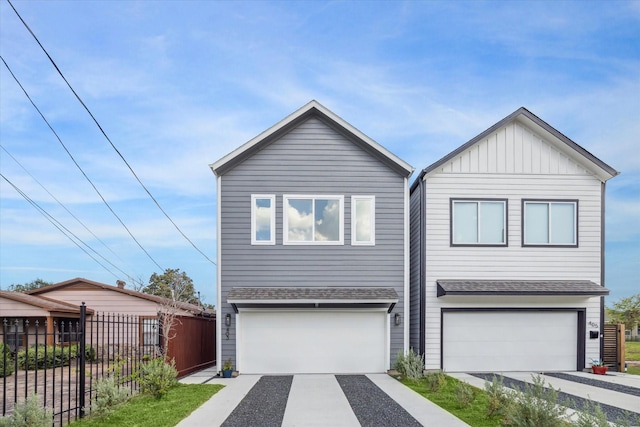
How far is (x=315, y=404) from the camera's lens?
10852mm

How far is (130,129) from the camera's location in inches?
776

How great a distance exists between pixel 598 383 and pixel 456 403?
5.80 meters

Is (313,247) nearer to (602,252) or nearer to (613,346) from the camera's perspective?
(602,252)

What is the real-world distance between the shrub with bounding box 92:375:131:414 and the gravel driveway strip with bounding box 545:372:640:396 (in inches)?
441

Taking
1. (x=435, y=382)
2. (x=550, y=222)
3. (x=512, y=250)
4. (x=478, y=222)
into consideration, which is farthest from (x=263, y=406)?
(x=550, y=222)

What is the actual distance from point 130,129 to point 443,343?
13.1 metres

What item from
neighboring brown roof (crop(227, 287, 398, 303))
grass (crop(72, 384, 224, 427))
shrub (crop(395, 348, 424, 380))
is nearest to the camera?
grass (crop(72, 384, 224, 427))

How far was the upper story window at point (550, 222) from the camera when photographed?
16906mm

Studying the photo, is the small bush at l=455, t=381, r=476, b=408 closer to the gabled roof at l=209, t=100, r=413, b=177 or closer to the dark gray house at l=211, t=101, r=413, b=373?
the dark gray house at l=211, t=101, r=413, b=373

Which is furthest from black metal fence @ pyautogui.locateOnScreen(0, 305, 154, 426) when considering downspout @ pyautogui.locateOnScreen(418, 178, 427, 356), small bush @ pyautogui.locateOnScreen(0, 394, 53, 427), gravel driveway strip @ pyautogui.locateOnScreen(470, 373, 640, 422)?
downspout @ pyautogui.locateOnScreen(418, 178, 427, 356)

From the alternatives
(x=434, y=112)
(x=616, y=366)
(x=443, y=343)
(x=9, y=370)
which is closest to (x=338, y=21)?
(x=434, y=112)

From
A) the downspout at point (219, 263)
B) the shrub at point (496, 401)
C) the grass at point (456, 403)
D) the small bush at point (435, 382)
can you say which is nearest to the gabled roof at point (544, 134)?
the downspout at point (219, 263)

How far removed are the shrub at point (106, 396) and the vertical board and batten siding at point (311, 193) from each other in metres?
6.31

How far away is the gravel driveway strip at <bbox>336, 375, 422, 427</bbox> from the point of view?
909cm
